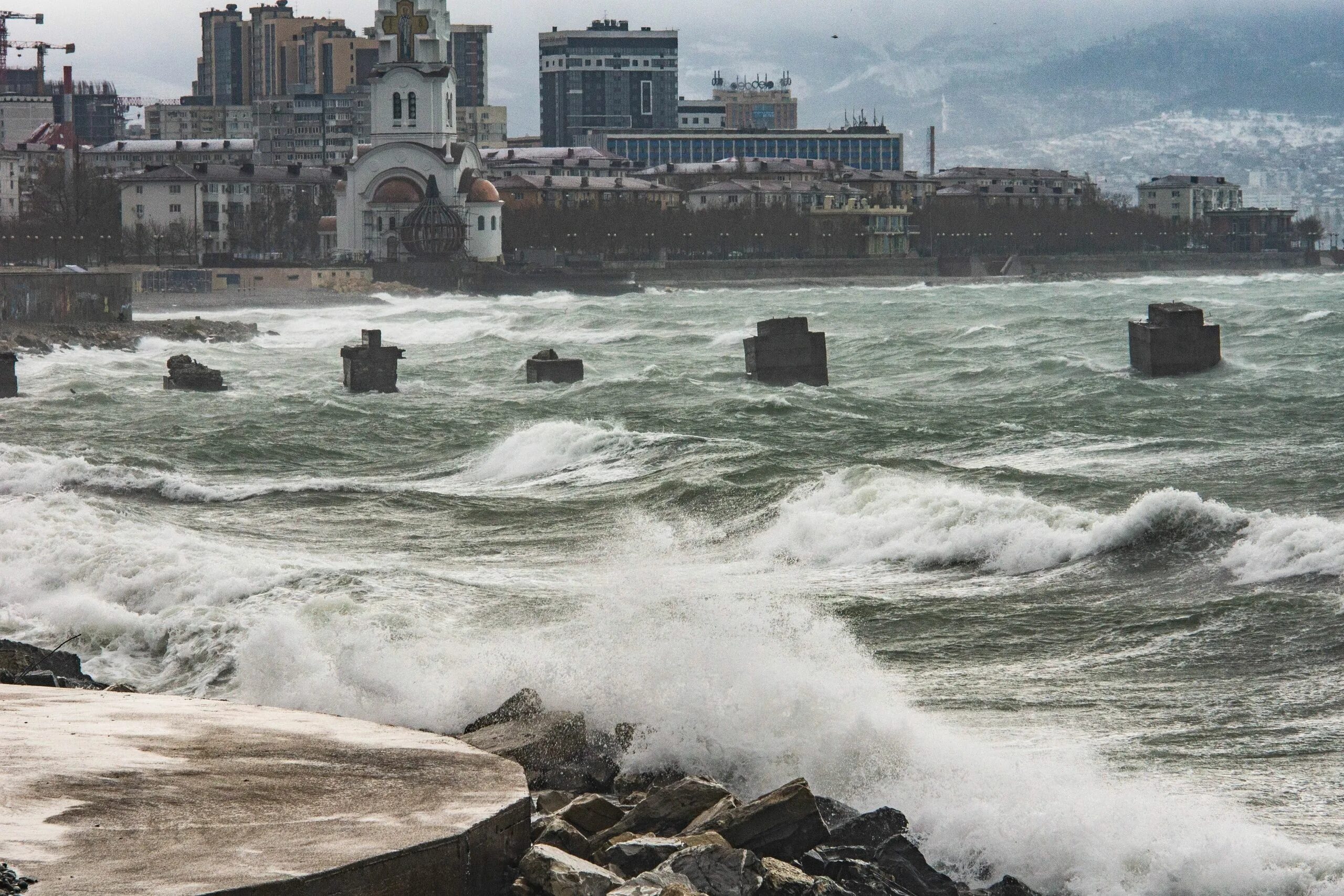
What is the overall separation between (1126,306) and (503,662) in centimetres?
6910


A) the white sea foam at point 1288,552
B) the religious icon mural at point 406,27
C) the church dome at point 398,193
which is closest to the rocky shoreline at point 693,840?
the white sea foam at point 1288,552

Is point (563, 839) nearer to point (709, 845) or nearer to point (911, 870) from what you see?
point (709, 845)

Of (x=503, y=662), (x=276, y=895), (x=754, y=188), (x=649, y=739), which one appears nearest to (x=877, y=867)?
(x=649, y=739)

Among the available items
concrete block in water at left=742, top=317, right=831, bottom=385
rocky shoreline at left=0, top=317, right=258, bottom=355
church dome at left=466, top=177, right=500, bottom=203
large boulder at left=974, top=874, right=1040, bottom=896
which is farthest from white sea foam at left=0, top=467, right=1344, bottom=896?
church dome at left=466, top=177, right=500, bottom=203

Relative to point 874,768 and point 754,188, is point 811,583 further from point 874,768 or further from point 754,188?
point 754,188

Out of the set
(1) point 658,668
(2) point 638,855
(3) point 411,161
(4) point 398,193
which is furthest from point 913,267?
(2) point 638,855

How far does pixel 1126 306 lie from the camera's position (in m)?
79.3

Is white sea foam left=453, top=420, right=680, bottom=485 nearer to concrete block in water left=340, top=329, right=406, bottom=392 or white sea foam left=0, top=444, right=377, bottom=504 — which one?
white sea foam left=0, top=444, right=377, bottom=504

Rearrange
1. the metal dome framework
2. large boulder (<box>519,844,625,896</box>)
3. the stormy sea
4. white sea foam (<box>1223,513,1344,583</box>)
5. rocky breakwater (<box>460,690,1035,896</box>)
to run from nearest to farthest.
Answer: large boulder (<box>519,844,625,896</box>), rocky breakwater (<box>460,690,1035,896</box>), the stormy sea, white sea foam (<box>1223,513,1344,583</box>), the metal dome framework

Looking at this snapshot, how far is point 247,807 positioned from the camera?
29.4 feet

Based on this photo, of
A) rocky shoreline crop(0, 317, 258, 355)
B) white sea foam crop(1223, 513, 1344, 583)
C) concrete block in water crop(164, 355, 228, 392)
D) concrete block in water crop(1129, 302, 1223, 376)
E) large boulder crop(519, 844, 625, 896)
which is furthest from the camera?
rocky shoreline crop(0, 317, 258, 355)

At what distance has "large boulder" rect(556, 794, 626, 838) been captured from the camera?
1016 cm

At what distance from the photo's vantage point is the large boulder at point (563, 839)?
958 cm

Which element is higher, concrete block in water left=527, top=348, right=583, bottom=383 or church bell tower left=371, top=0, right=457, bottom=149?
church bell tower left=371, top=0, right=457, bottom=149
